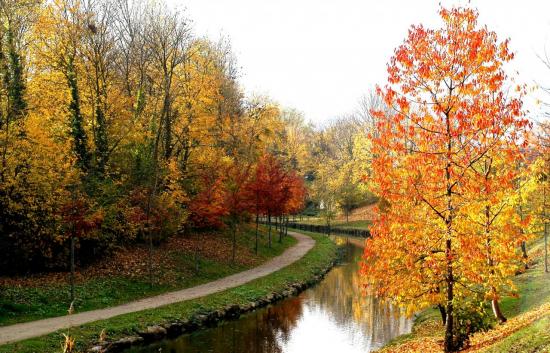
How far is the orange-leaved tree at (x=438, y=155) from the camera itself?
37.3 feet

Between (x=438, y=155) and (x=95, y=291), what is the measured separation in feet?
56.1

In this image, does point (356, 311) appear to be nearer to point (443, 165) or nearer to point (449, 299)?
point (449, 299)

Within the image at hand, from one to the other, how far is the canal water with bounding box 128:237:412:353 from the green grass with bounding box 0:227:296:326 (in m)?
4.46

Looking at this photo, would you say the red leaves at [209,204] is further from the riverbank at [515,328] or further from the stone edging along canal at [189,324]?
the riverbank at [515,328]

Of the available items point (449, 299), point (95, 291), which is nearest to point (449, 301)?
point (449, 299)

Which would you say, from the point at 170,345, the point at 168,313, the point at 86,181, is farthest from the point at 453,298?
the point at 86,181

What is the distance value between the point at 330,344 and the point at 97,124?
18056 millimetres

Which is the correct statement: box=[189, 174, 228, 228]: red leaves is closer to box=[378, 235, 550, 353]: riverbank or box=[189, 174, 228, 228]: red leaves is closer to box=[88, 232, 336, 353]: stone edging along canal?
box=[88, 232, 336, 353]: stone edging along canal

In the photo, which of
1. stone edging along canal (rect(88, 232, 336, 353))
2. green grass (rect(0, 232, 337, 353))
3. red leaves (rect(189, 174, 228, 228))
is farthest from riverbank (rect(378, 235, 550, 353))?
red leaves (rect(189, 174, 228, 228))

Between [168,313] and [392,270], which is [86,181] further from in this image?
[392,270]

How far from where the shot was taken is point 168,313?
795 inches

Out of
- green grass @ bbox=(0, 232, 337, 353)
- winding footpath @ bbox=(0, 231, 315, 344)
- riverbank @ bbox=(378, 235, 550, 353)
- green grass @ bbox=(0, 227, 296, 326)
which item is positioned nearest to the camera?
riverbank @ bbox=(378, 235, 550, 353)

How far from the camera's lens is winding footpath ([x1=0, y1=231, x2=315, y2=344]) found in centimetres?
1625

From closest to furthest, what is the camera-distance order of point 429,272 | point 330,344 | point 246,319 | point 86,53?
point 429,272 → point 330,344 → point 246,319 → point 86,53
